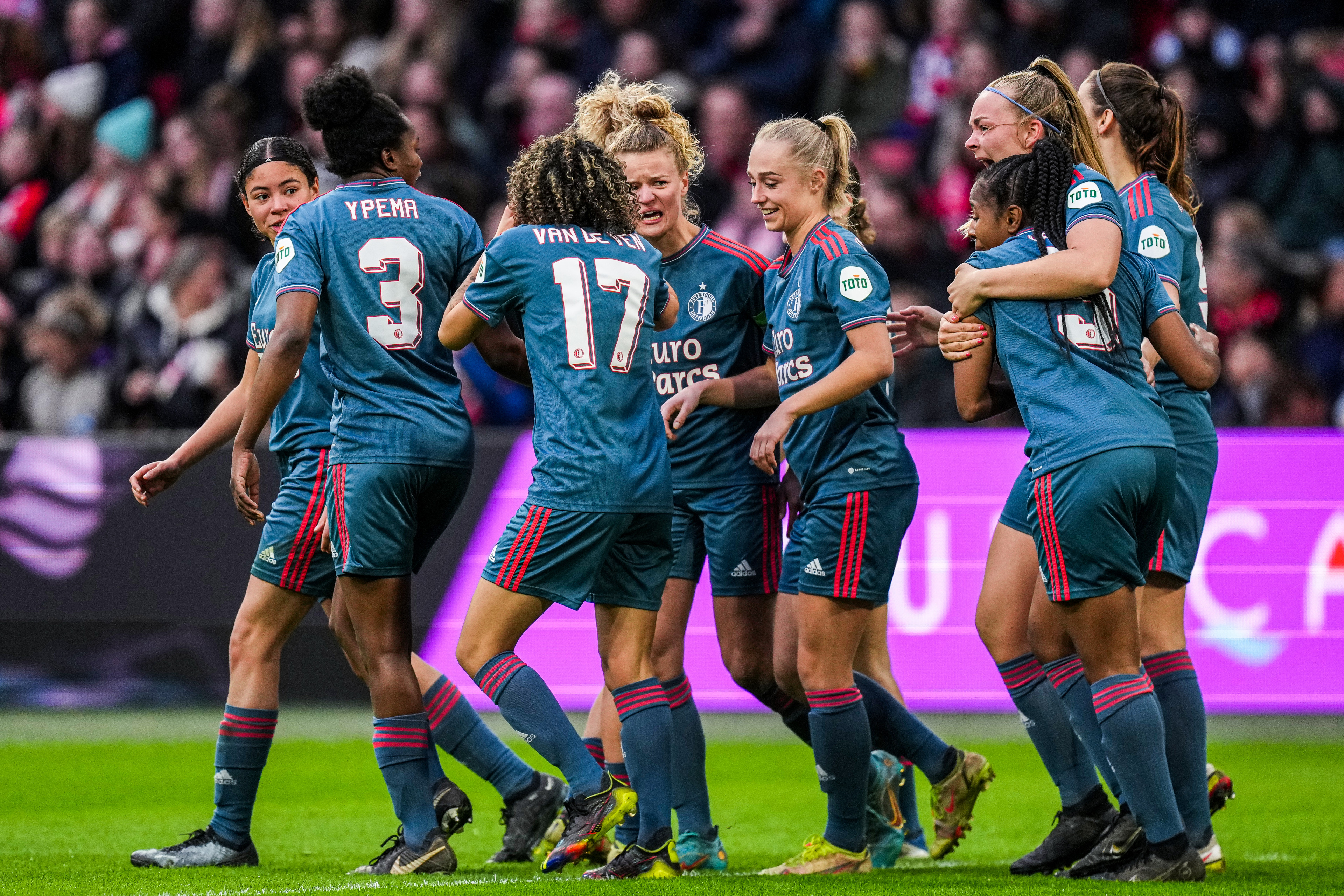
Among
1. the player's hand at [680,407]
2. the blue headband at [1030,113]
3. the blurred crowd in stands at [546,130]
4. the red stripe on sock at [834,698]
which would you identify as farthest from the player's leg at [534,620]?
the blurred crowd in stands at [546,130]

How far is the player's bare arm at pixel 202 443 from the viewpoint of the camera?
194 inches

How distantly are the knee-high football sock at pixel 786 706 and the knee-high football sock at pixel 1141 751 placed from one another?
1162 mm

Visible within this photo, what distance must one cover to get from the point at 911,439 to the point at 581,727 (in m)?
2.28

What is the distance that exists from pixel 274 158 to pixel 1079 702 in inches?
121

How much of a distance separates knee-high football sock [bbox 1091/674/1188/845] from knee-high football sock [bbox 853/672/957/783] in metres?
0.89

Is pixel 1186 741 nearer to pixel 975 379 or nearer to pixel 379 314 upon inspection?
pixel 975 379

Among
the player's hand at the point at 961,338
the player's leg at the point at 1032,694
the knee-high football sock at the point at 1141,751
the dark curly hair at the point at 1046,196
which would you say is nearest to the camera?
the knee-high football sock at the point at 1141,751

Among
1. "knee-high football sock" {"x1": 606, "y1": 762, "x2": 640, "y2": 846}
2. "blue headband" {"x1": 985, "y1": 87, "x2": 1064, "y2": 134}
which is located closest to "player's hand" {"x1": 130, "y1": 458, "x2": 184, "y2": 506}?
"knee-high football sock" {"x1": 606, "y1": 762, "x2": 640, "y2": 846}

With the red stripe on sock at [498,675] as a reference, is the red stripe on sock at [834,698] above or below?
below

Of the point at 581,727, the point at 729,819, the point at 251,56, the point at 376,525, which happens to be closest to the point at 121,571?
the point at 581,727

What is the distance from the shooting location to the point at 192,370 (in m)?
10.2

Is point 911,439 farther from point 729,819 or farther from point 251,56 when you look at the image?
point 251,56

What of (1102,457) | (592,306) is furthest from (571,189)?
(1102,457)

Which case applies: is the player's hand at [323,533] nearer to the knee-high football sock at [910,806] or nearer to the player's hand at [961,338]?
the player's hand at [961,338]
